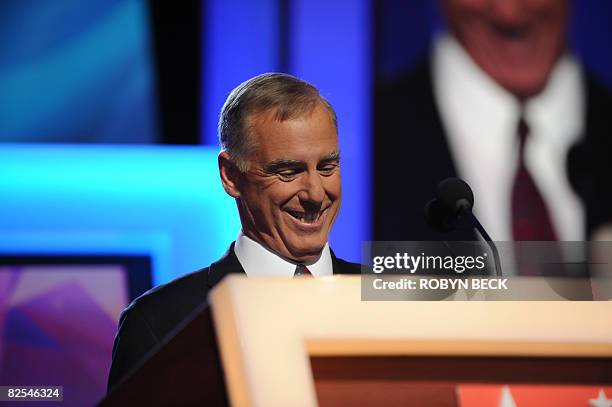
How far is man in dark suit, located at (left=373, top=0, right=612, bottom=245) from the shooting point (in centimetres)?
265

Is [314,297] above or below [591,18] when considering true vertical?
below

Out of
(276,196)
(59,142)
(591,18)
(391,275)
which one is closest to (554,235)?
(591,18)

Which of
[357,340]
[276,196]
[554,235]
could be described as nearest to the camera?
[357,340]

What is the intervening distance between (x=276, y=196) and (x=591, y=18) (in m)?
1.27

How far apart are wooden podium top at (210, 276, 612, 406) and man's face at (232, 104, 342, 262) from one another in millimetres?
1469

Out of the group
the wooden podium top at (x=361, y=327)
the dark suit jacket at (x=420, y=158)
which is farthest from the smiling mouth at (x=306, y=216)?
the wooden podium top at (x=361, y=327)

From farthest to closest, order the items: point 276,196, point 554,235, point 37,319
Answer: point 554,235 → point 37,319 → point 276,196

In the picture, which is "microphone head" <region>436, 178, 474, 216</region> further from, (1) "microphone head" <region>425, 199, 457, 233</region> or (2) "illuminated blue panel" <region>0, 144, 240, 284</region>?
(2) "illuminated blue panel" <region>0, 144, 240, 284</region>

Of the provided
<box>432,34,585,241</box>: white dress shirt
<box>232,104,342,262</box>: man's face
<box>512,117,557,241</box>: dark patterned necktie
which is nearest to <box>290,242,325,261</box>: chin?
<box>232,104,342,262</box>: man's face

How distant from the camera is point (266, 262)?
2105 millimetres

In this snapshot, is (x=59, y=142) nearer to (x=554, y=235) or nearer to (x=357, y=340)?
→ (x=554, y=235)

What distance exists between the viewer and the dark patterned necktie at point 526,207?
2693 millimetres

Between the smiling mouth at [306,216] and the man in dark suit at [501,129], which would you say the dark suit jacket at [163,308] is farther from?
the man in dark suit at [501,129]

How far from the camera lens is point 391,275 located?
0.69 metres
